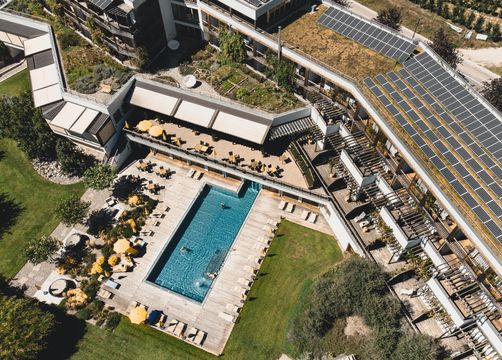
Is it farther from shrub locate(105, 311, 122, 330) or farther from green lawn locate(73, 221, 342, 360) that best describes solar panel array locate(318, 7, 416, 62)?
shrub locate(105, 311, 122, 330)

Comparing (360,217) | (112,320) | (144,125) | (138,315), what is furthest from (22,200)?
(360,217)

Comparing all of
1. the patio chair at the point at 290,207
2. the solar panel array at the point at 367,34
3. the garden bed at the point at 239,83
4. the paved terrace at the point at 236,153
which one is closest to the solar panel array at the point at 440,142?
the solar panel array at the point at 367,34

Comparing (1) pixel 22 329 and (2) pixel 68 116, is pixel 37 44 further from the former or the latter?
(1) pixel 22 329

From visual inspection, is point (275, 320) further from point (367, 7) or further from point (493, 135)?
point (367, 7)

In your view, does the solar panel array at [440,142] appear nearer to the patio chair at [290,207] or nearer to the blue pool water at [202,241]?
the patio chair at [290,207]

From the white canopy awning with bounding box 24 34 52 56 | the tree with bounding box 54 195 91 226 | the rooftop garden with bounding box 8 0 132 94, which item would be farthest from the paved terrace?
the white canopy awning with bounding box 24 34 52 56

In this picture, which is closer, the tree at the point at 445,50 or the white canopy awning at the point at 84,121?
the white canopy awning at the point at 84,121
